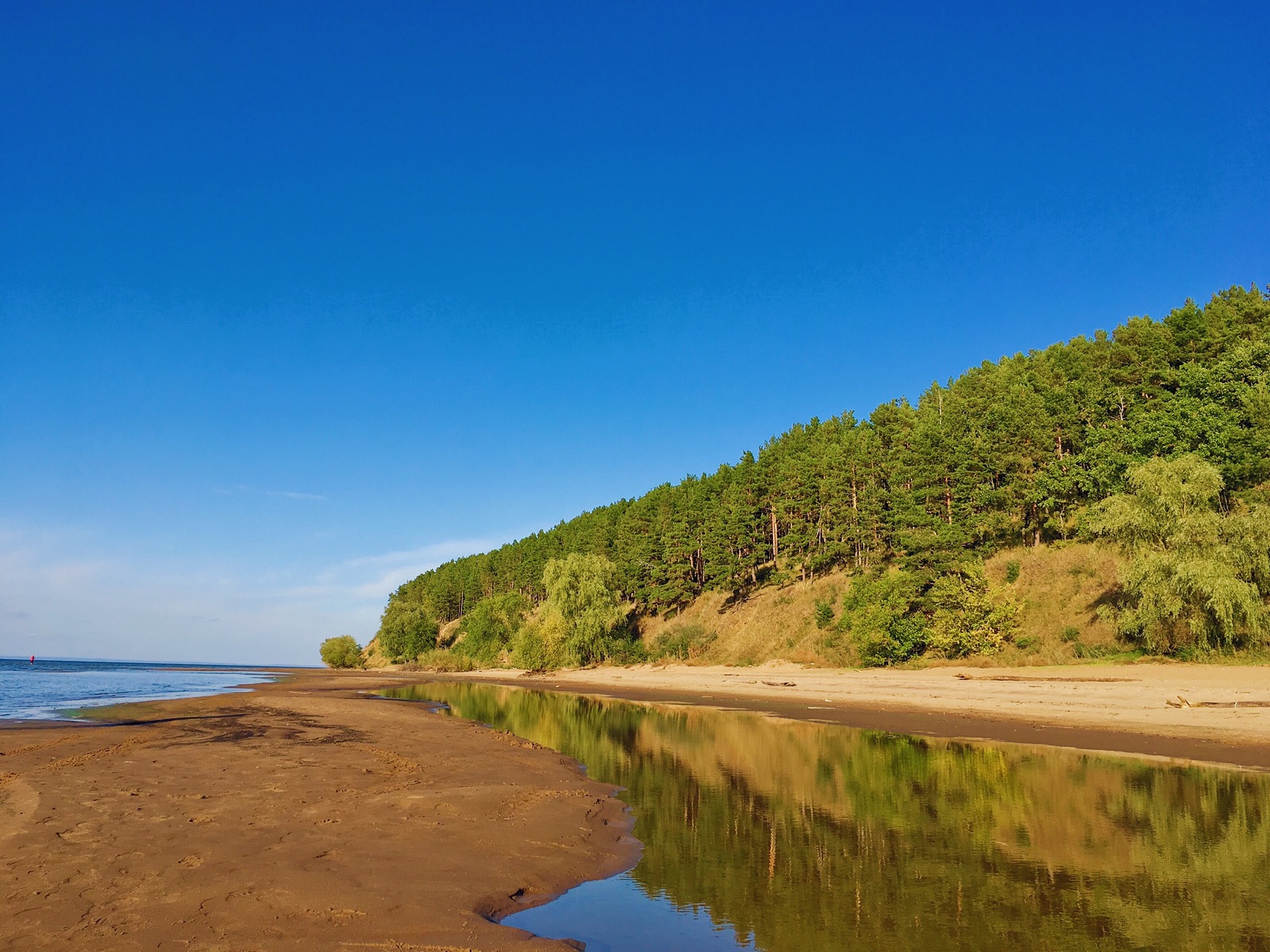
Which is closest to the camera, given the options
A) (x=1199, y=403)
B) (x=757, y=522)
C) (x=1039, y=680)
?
(x=1039, y=680)

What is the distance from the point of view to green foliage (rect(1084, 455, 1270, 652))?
3716 cm

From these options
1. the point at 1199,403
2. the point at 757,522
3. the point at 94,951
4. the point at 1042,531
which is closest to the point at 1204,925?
the point at 94,951

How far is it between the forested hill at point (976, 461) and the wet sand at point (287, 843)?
163 feet

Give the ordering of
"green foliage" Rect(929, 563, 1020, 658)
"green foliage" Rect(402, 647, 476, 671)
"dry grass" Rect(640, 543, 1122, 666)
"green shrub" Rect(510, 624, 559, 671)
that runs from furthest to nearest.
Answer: "green foliage" Rect(402, 647, 476, 671) → "green shrub" Rect(510, 624, 559, 671) → "green foliage" Rect(929, 563, 1020, 658) → "dry grass" Rect(640, 543, 1122, 666)

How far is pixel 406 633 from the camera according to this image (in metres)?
128

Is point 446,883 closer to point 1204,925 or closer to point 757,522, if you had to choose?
point 1204,925

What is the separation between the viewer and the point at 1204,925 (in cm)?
953

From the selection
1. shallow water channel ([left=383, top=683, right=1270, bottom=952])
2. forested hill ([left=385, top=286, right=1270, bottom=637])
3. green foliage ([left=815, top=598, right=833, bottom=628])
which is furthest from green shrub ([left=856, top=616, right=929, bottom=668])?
shallow water channel ([left=383, top=683, right=1270, bottom=952])

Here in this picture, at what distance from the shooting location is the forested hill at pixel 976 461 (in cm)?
5503

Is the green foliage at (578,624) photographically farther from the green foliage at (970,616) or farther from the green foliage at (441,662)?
the green foliage at (970,616)

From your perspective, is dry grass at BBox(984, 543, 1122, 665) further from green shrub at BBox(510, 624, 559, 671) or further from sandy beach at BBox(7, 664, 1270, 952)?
green shrub at BBox(510, 624, 559, 671)

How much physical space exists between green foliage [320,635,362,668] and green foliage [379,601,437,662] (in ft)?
40.1

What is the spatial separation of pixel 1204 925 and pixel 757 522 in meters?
76.8

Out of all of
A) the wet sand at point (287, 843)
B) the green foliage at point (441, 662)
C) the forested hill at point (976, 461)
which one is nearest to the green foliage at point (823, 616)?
the forested hill at point (976, 461)
